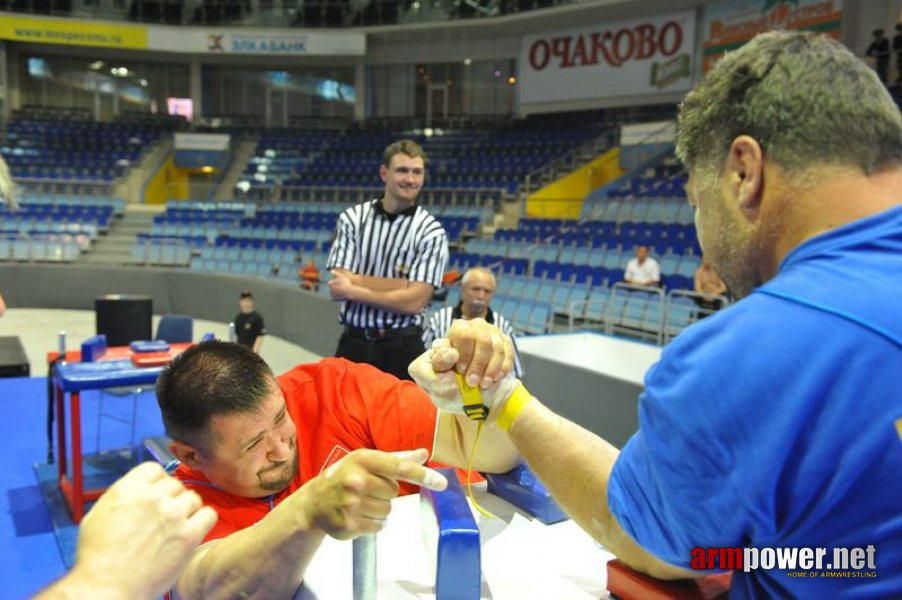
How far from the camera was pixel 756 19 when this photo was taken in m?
14.3

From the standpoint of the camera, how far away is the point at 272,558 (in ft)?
3.64

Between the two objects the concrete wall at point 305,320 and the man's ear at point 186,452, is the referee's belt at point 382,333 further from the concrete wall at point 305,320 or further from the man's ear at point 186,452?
the man's ear at point 186,452

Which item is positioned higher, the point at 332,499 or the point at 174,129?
the point at 174,129

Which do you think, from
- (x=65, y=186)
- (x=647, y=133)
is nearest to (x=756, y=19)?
(x=647, y=133)

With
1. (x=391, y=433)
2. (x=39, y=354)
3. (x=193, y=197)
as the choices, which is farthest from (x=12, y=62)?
(x=391, y=433)

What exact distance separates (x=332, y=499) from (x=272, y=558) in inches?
6.6

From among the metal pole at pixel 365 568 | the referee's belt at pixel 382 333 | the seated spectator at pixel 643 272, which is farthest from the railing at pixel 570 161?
the metal pole at pixel 365 568

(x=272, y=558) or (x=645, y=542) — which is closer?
(x=645, y=542)

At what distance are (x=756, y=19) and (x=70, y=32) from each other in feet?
61.0

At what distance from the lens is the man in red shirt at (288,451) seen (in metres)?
1.04

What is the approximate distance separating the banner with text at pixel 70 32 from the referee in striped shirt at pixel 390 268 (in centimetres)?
2026

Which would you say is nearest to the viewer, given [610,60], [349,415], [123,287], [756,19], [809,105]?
[809,105]

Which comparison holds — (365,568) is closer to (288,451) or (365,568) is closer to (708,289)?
(288,451)

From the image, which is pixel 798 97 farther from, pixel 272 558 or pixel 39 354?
pixel 39 354
